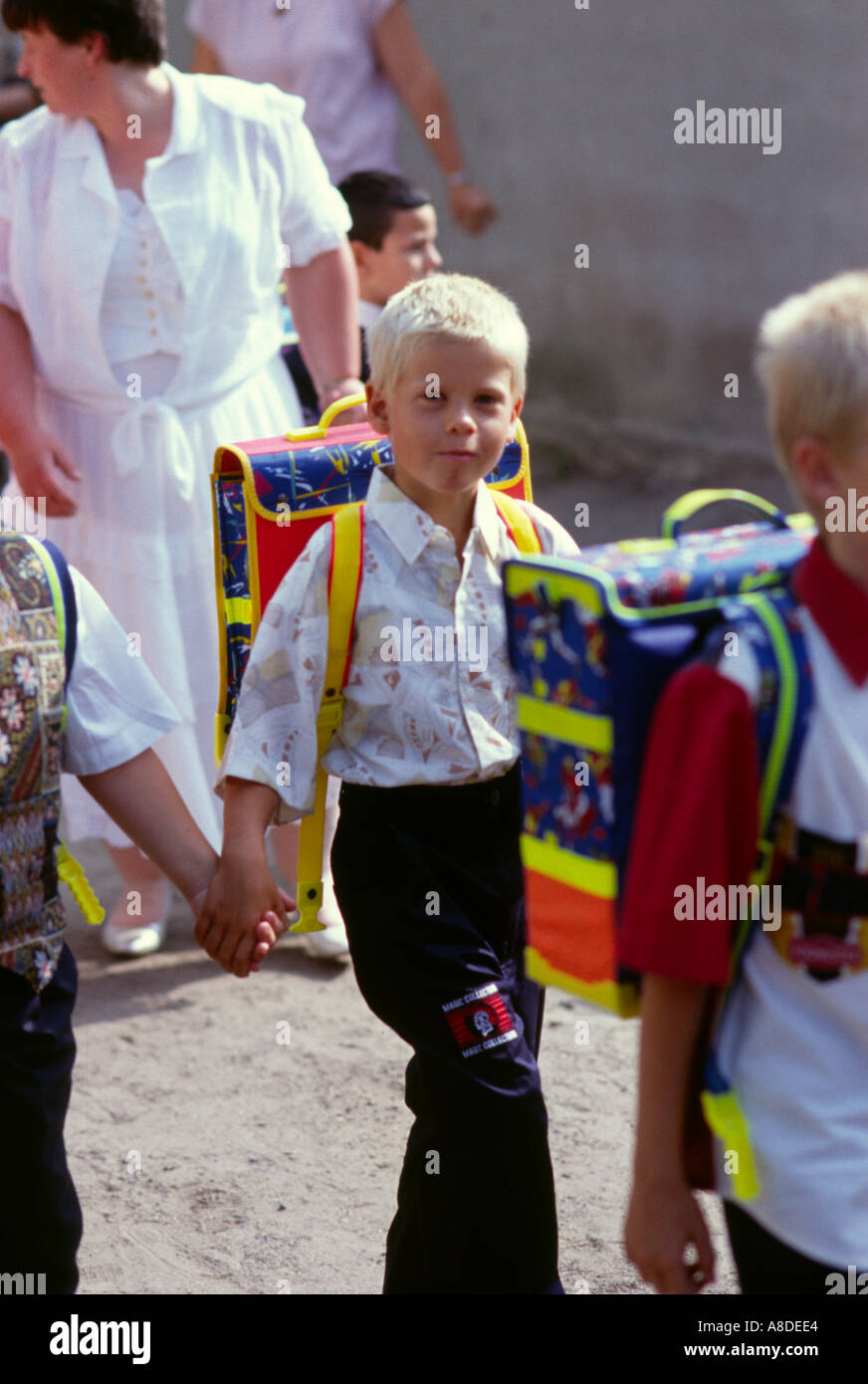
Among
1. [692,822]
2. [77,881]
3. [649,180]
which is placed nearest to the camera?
[692,822]

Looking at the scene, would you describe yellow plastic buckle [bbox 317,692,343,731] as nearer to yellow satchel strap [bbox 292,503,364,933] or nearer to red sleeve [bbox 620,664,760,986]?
yellow satchel strap [bbox 292,503,364,933]

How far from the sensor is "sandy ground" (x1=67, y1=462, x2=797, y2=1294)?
10.5ft

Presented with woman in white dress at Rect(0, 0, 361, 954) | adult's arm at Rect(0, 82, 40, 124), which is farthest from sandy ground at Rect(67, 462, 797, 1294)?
adult's arm at Rect(0, 82, 40, 124)

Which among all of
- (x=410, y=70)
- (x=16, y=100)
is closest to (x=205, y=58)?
(x=410, y=70)

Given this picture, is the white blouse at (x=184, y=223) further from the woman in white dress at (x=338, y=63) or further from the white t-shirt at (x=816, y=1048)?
the white t-shirt at (x=816, y=1048)

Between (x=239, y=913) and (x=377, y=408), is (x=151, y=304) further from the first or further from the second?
(x=239, y=913)

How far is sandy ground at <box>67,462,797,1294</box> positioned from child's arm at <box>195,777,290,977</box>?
2.98 feet

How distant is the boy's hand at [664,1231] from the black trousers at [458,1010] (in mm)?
671

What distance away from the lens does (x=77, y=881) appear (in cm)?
242

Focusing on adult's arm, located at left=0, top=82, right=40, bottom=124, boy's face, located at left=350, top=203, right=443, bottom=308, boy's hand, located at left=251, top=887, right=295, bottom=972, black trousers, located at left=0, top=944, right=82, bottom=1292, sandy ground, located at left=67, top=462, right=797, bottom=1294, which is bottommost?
sandy ground, located at left=67, top=462, right=797, bottom=1294

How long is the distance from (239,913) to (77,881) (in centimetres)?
21

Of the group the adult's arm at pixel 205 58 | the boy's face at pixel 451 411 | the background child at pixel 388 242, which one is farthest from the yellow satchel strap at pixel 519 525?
the adult's arm at pixel 205 58
